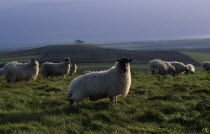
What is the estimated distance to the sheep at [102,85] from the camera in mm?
10008

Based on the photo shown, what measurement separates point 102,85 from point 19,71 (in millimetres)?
7998

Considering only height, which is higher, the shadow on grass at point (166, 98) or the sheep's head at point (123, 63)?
the sheep's head at point (123, 63)

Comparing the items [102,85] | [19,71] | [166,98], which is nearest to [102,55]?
[19,71]

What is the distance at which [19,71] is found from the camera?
16344 mm

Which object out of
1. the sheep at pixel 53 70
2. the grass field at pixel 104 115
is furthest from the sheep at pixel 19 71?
the sheep at pixel 53 70

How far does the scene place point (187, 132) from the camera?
772 cm

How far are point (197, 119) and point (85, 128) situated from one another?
375 cm

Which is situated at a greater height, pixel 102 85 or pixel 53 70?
pixel 102 85

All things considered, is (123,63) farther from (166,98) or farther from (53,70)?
(53,70)

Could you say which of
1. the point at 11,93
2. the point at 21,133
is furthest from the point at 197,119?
the point at 11,93

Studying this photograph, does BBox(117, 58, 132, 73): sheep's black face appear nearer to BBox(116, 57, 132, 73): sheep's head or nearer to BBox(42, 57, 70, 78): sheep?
BBox(116, 57, 132, 73): sheep's head

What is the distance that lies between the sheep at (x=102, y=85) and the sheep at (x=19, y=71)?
669 centimetres

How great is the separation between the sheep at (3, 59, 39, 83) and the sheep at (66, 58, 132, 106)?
6.69 m

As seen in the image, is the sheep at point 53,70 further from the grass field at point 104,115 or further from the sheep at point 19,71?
the grass field at point 104,115
